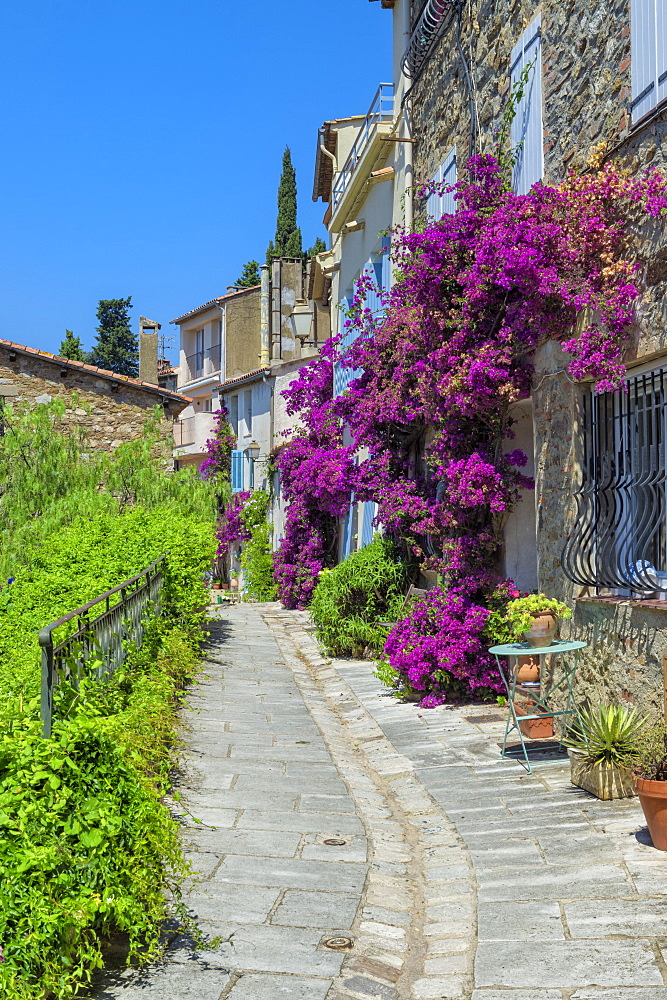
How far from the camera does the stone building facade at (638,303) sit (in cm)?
695

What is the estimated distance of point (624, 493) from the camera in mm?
7574

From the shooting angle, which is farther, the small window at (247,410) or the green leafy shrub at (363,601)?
the small window at (247,410)

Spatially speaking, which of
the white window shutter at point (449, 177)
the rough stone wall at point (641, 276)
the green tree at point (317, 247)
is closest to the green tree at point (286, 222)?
the green tree at point (317, 247)

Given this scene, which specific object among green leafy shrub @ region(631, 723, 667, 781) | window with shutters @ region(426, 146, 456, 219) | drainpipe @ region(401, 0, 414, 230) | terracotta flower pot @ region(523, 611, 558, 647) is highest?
drainpipe @ region(401, 0, 414, 230)

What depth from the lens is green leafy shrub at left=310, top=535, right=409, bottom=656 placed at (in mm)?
13641

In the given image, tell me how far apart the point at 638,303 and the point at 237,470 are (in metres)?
28.0

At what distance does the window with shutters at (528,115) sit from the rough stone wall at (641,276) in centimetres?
15

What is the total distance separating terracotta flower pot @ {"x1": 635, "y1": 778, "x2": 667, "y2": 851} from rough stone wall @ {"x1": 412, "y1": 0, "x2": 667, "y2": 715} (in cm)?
140

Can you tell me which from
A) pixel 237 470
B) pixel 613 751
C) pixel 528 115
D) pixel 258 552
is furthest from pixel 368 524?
pixel 237 470

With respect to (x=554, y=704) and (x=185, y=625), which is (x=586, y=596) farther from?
(x=185, y=625)

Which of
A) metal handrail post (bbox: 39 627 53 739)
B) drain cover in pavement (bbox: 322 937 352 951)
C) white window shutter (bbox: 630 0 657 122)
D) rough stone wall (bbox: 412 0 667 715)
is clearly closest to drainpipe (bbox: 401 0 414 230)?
rough stone wall (bbox: 412 0 667 715)

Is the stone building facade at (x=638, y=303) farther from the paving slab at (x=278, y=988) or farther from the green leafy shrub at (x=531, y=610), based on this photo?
the paving slab at (x=278, y=988)

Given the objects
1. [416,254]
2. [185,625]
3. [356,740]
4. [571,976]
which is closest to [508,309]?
[416,254]

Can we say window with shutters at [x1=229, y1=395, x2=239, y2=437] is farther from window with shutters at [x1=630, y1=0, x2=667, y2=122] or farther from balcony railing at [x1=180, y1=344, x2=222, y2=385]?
window with shutters at [x1=630, y1=0, x2=667, y2=122]
